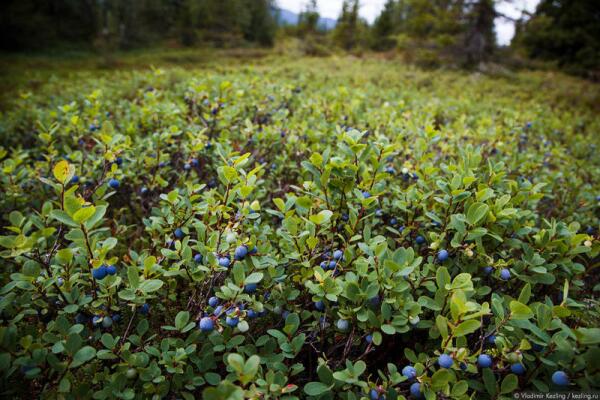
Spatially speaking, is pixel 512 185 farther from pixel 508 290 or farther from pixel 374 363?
pixel 374 363

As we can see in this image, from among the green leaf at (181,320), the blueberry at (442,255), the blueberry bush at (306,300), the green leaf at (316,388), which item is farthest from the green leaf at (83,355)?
the blueberry at (442,255)

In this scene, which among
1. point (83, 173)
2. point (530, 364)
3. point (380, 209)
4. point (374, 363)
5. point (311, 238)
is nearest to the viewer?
point (530, 364)

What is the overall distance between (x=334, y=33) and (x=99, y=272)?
4334cm

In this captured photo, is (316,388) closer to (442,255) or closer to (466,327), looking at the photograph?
(466,327)

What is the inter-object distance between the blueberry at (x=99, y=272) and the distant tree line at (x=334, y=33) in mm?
16881

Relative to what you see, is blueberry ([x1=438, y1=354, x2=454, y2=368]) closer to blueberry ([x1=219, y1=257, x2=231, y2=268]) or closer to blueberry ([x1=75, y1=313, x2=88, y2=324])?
blueberry ([x1=219, y1=257, x2=231, y2=268])

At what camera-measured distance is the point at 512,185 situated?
6.36 ft

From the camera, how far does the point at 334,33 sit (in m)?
39.2

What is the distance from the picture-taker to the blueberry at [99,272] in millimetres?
1259

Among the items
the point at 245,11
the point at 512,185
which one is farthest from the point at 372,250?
the point at 245,11

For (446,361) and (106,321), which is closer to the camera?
(446,361)

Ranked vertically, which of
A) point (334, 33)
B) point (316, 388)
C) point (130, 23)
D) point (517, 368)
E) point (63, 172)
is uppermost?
point (334, 33)

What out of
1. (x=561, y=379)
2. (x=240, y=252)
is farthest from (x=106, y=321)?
(x=561, y=379)

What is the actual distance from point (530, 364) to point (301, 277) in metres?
1.00
